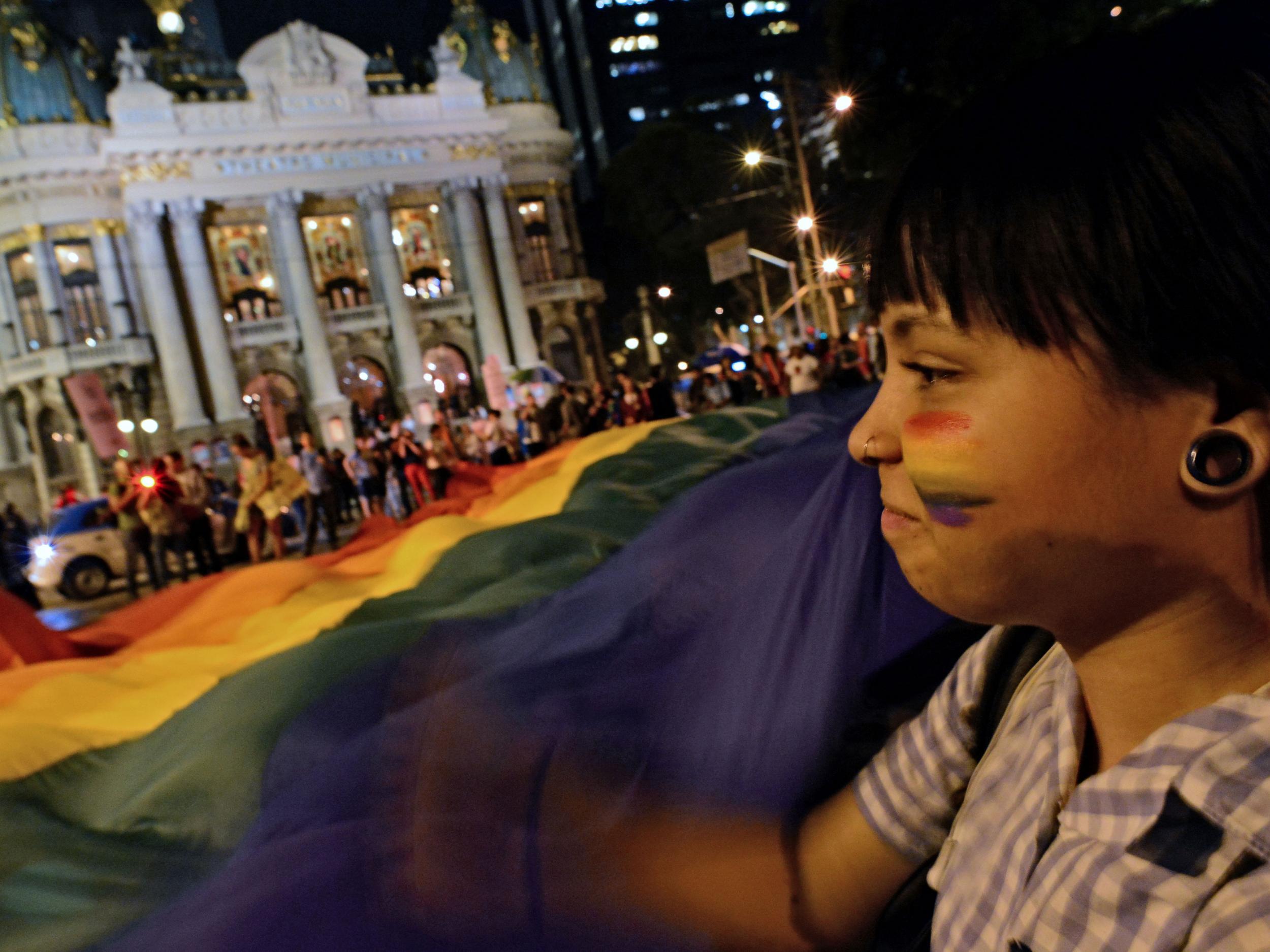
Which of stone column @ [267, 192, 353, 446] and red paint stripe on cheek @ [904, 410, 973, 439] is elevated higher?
stone column @ [267, 192, 353, 446]

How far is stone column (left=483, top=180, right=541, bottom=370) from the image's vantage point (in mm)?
41281

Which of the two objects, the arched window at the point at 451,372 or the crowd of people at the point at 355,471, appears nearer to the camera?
the crowd of people at the point at 355,471

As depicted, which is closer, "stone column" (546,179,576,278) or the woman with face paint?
the woman with face paint

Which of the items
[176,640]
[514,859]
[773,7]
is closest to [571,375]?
[176,640]

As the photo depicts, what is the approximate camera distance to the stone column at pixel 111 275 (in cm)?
3516

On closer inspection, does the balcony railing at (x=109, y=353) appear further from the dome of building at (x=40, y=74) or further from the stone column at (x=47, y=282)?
the dome of building at (x=40, y=74)

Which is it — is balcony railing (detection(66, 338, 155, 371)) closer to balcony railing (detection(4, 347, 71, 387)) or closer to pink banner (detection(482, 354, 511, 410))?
balcony railing (detection(4, 347, 71, 387))

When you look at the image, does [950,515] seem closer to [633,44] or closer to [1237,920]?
[1237,920]

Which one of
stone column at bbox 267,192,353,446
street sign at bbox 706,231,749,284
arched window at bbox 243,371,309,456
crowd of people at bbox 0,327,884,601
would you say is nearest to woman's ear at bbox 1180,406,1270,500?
crowd of people at bbox 0,327,884,601

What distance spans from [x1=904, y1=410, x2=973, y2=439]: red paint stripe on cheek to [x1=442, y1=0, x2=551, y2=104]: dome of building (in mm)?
46959

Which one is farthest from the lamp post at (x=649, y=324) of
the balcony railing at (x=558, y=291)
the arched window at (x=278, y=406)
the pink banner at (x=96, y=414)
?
the pink banner at (x=96, y=414)

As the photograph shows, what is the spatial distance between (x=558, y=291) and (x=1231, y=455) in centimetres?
4350

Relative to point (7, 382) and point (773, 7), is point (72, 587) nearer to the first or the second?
point (7, 382)

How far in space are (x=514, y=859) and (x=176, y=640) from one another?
348 cm
